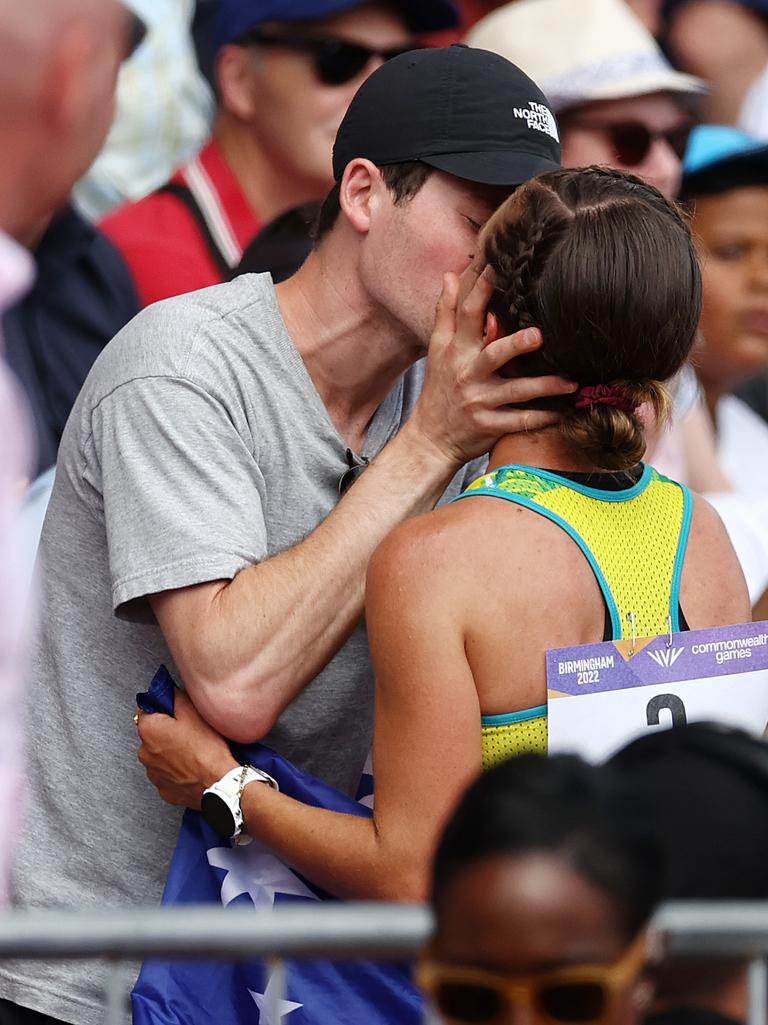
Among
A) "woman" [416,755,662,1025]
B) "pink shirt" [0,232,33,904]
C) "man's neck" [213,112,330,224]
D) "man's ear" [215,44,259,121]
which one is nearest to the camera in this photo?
"woman" [416,755,662,1025]

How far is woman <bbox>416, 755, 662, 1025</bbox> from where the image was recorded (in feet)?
3.58

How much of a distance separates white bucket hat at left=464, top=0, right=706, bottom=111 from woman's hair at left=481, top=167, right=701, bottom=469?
224cm

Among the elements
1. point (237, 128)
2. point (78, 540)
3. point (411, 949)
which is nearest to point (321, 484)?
point (78, 540)

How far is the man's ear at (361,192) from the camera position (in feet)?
7.99

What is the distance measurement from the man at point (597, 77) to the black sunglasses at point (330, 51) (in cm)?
38

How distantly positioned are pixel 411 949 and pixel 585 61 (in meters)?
3.26

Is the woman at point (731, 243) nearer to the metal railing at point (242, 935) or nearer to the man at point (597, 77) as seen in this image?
the man at point (597, 77)

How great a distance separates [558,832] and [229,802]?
0.98 meters

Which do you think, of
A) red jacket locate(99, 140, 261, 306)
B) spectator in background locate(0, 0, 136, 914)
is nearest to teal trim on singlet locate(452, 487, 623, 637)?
spectator in background locate(0, 0, 136, 914)

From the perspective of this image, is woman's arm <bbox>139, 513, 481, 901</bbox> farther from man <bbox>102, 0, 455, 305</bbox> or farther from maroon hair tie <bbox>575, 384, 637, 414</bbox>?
man <bbox>102, 0, 455, 305</bbox>

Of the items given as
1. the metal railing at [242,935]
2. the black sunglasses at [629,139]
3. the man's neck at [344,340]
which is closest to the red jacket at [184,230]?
the black sunglasses at [629,139]

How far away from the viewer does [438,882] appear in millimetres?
1146

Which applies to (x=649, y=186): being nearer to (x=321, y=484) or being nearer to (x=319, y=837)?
(x=321, y=484)

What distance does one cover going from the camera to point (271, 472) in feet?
7.46
